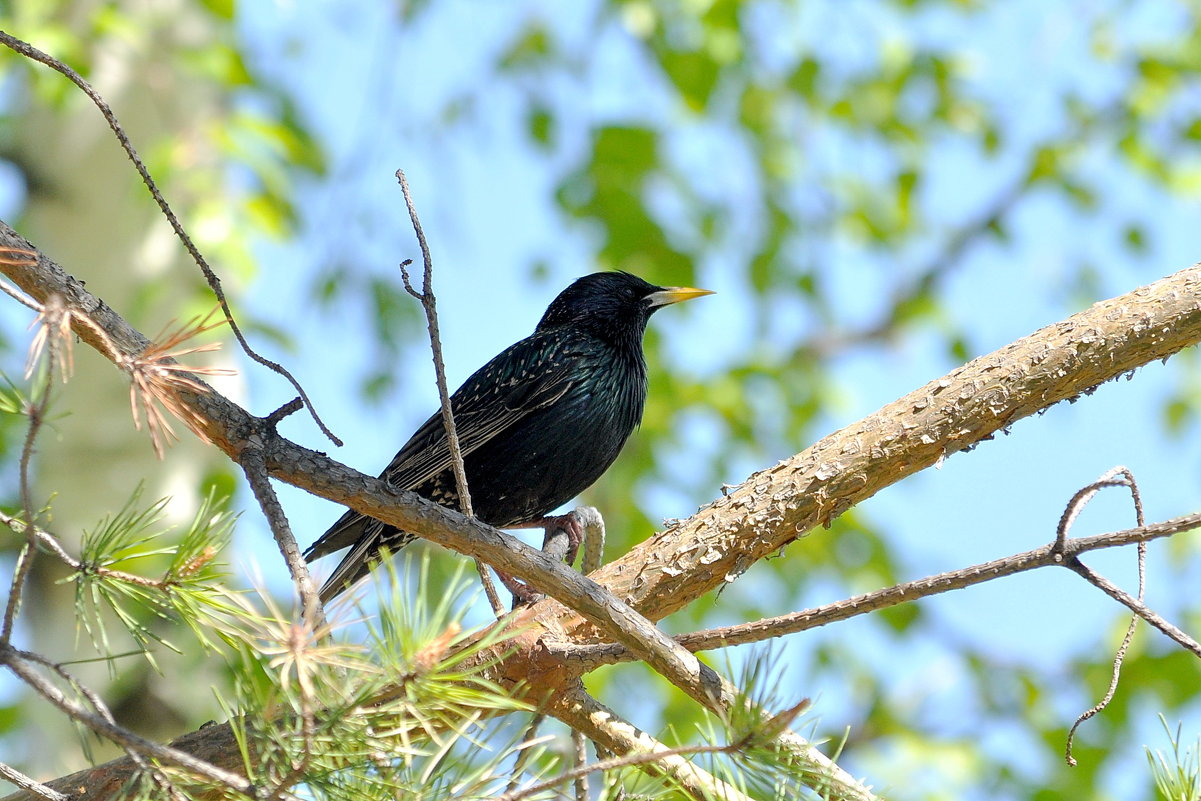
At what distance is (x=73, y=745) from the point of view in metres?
3.97

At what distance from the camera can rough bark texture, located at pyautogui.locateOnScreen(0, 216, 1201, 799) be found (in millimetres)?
1689

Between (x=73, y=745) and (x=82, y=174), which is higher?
(x=82, y=174)

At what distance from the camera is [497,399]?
355cm

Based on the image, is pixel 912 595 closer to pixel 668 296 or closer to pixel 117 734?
pixel 117 734

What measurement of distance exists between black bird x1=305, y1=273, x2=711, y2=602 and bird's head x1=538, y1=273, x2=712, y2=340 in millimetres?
174

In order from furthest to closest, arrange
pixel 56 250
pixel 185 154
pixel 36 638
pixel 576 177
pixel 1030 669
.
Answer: pixel 576 177 → pixel 1030 669 → pixel 56 250 → pixel 185 154 → pixel 36 638

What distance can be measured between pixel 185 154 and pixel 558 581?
323 centimetres

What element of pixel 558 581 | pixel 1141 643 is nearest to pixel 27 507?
pixel 558 581

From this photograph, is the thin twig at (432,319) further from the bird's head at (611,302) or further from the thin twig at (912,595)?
the bird's head at (611,302)

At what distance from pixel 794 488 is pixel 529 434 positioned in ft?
4.59

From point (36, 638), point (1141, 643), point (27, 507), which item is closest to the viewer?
point (27, 507)

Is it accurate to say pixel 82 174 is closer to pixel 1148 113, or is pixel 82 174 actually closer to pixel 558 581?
pixel 558 581

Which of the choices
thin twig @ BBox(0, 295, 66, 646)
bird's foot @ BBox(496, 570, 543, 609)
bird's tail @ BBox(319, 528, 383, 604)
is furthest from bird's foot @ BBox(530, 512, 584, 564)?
thin twig @ BBox(0, 295, 66, 646)

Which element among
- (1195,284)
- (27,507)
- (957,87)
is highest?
(957,87)
